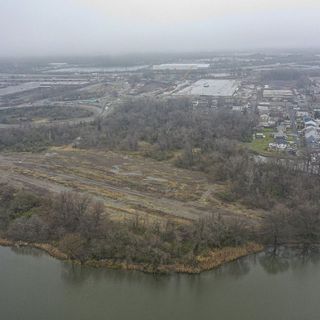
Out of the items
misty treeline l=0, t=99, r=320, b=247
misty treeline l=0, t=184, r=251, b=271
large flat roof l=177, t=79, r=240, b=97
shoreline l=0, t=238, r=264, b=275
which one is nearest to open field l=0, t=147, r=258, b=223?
misty treeline l=0, t=99, r=320, b=247

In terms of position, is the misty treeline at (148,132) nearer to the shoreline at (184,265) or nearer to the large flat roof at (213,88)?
the shoreline at (184,265)

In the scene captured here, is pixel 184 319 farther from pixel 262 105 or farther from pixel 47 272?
pixel 262 105

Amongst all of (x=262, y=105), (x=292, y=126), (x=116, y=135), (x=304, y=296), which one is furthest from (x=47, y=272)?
(x=262, y=105)

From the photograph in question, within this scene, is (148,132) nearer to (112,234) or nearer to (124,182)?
(124,182)

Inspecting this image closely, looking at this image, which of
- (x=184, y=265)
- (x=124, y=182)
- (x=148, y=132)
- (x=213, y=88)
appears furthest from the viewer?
(x=213, y=88)

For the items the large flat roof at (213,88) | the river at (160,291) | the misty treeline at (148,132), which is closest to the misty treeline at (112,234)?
the river at (160,291)

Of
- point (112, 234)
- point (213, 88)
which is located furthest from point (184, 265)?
point (213, 88)
